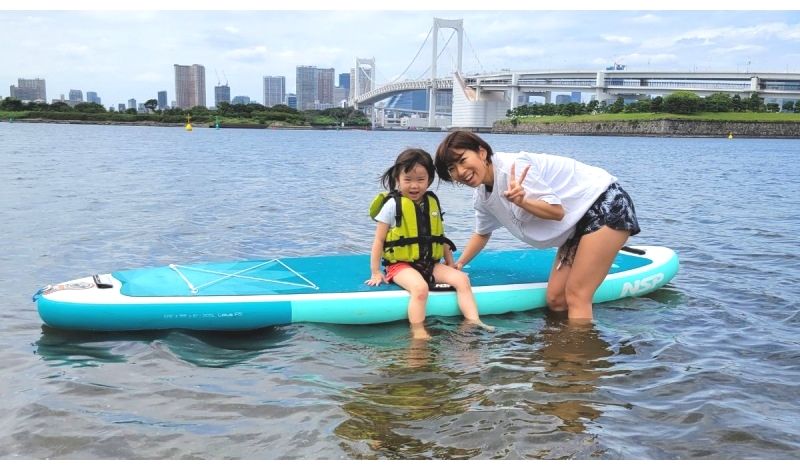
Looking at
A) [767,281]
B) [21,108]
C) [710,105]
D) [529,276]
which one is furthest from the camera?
[21,108]

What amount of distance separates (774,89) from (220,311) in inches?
3594

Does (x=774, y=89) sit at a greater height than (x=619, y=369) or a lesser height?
greater

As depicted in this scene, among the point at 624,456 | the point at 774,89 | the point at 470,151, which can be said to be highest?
the point at 774,89

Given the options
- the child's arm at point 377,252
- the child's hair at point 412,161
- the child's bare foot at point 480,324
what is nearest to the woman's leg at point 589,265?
the child's bare foot at point 480,324

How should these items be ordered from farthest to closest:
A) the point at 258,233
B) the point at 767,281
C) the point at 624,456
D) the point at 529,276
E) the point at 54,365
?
the point at 258,233 < the point at 767,281 < the point at 529,276 < the point at 54,365 < the point at 624,456

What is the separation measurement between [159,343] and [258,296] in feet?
2.18

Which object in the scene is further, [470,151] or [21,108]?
[21,108]

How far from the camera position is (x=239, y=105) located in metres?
84.9

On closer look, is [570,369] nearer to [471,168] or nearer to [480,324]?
[480,324]

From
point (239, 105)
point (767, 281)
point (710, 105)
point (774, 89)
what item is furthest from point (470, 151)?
point (774, 89)

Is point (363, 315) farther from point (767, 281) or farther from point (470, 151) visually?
point (767, 281)

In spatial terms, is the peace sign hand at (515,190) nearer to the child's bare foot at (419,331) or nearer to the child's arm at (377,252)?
the child's arm at (377,252)

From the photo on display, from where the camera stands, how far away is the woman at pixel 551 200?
151 inches

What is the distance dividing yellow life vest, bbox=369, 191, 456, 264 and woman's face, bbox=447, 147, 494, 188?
1.66 feet
